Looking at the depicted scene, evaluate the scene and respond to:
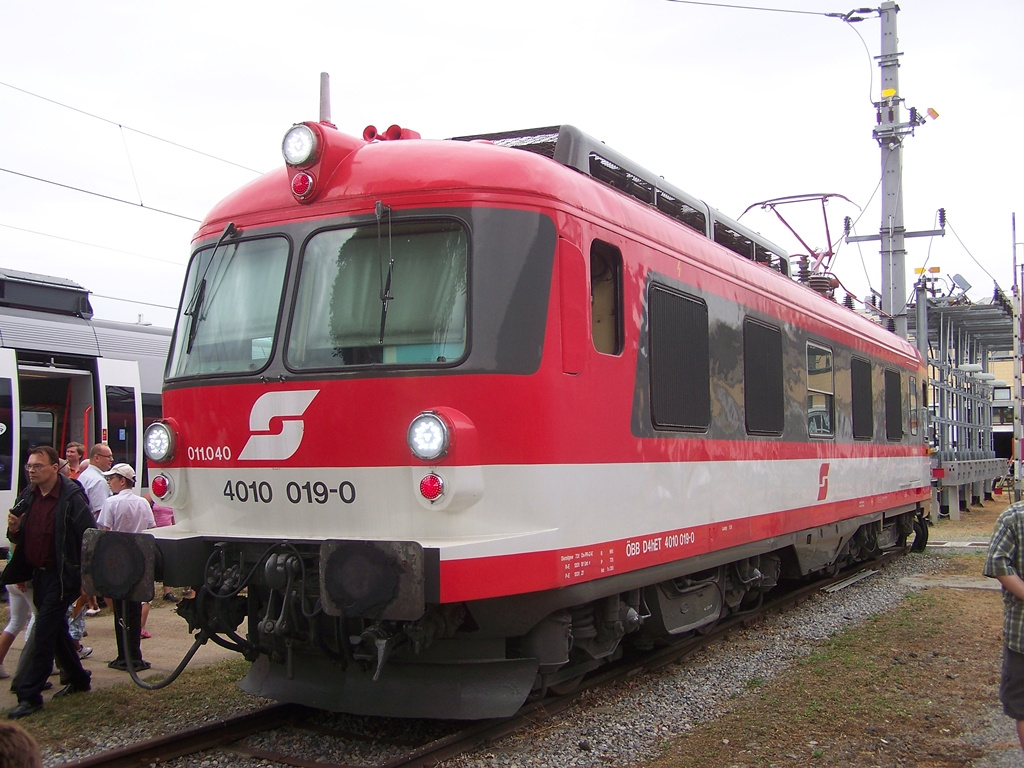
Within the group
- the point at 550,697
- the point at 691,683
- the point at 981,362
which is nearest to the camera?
the point at 550,697

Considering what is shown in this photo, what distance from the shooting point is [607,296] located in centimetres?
568

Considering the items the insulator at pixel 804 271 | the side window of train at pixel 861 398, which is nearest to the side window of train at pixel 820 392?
the side window of train at pixel 861 398

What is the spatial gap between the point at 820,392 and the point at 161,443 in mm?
6227

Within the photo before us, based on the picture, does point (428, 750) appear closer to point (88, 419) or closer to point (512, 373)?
point (512, 373)

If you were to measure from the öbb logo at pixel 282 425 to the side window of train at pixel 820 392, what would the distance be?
17.6ft

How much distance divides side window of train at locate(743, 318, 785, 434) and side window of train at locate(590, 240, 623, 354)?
2.17m

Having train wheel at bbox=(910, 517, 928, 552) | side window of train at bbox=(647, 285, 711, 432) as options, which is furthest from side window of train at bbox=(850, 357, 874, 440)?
side window of train at bbox=(647, 285, 711, 432)

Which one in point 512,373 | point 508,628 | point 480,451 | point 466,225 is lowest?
point 508,628

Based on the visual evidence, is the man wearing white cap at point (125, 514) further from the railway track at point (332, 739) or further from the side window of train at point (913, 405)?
the side window of train at point (913, 405)

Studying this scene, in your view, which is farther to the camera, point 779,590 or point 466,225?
point 779,590

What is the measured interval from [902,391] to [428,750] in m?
9.94

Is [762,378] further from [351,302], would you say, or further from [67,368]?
[67,368]

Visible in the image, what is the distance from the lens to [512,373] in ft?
15.8

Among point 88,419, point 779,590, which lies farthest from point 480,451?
point 88,419
